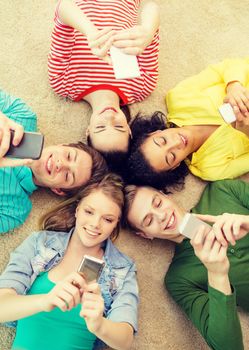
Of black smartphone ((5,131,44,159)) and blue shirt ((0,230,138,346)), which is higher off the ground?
black smartphone ((5,131,44,159))

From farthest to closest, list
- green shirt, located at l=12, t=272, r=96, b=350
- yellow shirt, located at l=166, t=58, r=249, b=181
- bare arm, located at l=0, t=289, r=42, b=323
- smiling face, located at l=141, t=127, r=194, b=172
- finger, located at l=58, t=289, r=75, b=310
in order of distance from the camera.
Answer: yellow shirt, located at l=166, t=58, r=249, b=181
smiling face, located at l=141, t=127, r=194, b=172
green shirt, located at l=12, t=272, r=96, b=350
bare arm, located at l=0, t=289, r=42, b=323
finger, located at l=58, t=289, r=75, b=310

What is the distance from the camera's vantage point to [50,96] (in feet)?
5.55

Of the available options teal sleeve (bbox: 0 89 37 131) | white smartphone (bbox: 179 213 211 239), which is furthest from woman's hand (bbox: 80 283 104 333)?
teal sleeve (bbox: 0 89 37 131)

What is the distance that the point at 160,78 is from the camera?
181cm

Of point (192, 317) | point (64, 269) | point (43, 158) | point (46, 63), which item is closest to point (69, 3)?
point (46, 63)

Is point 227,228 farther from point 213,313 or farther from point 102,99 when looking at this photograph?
point 102,99

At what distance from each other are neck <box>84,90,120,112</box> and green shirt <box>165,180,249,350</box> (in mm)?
467

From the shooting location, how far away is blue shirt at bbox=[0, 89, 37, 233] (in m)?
1.45

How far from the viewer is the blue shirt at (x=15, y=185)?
1448 millimetres

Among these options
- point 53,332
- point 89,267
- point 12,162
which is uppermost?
point 12,162

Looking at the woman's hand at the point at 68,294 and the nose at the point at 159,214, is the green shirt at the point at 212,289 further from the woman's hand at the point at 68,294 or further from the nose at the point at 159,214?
the woman's hand at the point at 68,294

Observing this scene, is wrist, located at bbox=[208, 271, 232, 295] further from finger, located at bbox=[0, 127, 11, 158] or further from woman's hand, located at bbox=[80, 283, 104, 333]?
finger, located at bbox=[0, 127, 11, 158]

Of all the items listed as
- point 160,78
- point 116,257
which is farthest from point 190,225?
point 160,78

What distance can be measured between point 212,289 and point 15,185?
2.29 feet
